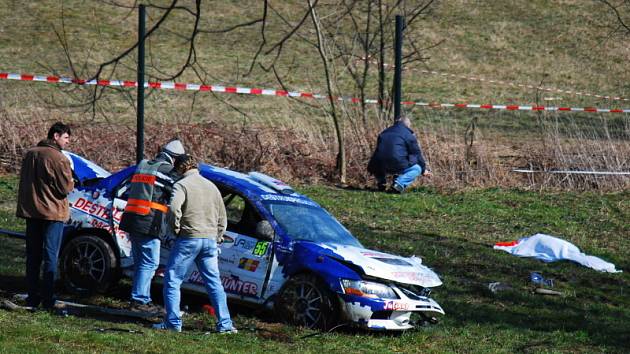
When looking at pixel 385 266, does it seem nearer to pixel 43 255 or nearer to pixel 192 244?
pixel 192 244

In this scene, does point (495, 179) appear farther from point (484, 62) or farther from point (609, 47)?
point (609, 47)

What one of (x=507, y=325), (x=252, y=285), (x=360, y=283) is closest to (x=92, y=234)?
(x=252, y=285)

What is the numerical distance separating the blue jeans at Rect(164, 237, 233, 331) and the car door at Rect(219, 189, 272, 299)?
71cm

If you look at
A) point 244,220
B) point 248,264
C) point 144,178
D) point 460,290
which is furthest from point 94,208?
point 460,290

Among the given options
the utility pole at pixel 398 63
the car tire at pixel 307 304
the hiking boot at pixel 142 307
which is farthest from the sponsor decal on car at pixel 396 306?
the utility pole at pixel 398 63

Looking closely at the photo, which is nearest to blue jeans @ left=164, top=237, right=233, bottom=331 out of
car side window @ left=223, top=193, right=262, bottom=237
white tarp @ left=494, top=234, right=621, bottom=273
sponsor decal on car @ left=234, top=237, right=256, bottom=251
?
sponsor decal on car @ left=234, top=237, right=256, bottom=251

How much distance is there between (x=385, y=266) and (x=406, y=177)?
8.26 meters

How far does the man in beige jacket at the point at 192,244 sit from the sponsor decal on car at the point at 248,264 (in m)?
0.69

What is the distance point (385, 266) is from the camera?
9883mm

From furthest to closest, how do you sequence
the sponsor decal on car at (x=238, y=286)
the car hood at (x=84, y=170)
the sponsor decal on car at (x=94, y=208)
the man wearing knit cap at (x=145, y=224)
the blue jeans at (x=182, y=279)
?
1. the car hood at (x=84, y=170)
2. the sponsor decal on car at (x=94, y=208)
3. the sponsor decal on car at (x=238, y=286)
4. the man wearing knit cap at (x=145, y=224)
5. the blue jeans at (x=182, y=279)

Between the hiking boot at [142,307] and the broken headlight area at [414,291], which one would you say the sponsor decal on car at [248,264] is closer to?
the hiking boot at [142,307]

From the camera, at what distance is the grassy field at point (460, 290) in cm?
890

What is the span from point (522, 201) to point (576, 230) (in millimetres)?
1809

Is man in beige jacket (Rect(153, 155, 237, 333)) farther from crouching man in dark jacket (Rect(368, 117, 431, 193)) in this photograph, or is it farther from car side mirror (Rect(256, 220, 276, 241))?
crouching man in dark jacket (Rect(368, 117, 431, 193))
